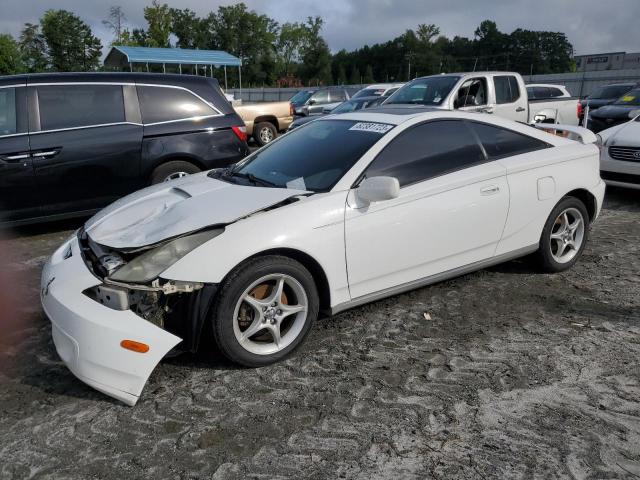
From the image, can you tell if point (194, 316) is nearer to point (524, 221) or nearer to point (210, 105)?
point (524, 221)

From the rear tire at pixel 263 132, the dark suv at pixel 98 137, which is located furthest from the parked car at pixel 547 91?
the dark suv at pixel 98 137

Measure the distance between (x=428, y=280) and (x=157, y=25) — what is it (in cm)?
5861

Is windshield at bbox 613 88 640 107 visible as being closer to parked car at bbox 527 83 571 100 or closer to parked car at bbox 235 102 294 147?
parked car at bbox 527 83 571 100

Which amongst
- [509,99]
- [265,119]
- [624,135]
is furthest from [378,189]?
[265,119]

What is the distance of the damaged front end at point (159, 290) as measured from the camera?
115 inches

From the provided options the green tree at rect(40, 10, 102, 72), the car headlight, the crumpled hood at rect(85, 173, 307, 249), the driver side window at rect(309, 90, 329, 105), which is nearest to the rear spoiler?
the crumpled hood at rect(85, 173, 307, 249)

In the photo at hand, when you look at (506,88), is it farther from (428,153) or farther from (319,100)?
(319,100)

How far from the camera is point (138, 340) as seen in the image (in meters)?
2.84

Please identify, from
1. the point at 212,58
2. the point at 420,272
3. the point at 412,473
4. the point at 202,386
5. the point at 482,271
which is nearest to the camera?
the point at 412,473

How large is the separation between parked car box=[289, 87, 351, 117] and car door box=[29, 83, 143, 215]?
12899 millimetres

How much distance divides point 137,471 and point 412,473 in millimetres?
1213

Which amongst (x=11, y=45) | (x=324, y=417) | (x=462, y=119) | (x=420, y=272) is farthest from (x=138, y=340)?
(x=11, y=45)

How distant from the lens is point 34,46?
5622cm

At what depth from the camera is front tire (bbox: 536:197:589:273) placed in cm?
461
